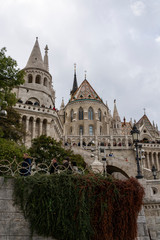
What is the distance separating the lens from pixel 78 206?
282 inches

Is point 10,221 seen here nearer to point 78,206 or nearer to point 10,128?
point 78,206

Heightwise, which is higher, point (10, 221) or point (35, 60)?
point (35, 60)

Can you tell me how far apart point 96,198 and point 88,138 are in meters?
26.3

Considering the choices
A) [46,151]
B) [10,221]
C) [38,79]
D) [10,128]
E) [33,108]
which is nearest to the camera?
[10,221]

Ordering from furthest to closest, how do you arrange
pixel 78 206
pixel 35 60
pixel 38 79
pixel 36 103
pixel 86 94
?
pixel 86 94, pixel 35 60, pixel 38 79, pixel 36 103, pixel 78 206

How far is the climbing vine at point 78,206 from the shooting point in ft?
22.7

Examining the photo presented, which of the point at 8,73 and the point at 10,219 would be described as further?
the point at 8,73

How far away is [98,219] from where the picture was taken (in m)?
7.31

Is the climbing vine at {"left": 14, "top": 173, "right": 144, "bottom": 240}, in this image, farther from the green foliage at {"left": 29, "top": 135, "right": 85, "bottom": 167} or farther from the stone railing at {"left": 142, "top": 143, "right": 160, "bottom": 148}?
the stone railing at {"left": 142, "top": 143, "right": 160, "bottom": 148}

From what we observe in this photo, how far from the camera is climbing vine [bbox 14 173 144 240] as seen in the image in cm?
691

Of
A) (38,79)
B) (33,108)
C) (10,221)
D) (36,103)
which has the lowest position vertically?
(10,221)

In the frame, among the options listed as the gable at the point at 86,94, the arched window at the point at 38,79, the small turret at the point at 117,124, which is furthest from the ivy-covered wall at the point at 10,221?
the small turret at the point at 117,124

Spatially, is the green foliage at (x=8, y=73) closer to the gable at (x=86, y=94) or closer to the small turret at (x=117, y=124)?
the gable at (x=86, y=94)

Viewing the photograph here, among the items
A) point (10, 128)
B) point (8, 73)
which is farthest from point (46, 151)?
point (8, 73)
